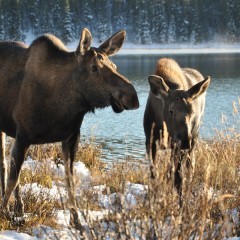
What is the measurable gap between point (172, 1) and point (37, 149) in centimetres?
11470

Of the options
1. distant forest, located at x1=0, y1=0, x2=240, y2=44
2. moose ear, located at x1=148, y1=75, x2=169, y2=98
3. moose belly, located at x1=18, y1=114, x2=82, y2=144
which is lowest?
moose belly, located at x1=18, y1=114, x2=82, y2=144

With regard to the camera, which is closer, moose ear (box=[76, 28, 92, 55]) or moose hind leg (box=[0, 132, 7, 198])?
moose ear (box=[76, 28, 92, 55])

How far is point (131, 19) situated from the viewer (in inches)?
4592

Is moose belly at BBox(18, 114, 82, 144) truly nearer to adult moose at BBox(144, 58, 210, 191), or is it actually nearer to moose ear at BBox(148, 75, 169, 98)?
adult moose at BBox(144, 58, 210, 191)

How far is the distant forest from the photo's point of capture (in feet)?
350

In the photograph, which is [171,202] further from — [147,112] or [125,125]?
[125,125]

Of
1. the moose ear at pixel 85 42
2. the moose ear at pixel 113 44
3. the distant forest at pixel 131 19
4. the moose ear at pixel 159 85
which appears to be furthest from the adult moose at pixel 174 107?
the distant forest at pixel 131 19

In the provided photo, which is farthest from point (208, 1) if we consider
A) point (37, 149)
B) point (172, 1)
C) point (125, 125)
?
point (37, 149)

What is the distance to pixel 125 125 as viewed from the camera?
64.7 ft

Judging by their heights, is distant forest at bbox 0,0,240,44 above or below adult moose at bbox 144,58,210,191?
above

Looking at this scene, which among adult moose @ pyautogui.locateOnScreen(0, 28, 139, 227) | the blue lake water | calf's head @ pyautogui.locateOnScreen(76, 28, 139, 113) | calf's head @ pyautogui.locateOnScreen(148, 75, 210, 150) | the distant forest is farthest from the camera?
the distant forest

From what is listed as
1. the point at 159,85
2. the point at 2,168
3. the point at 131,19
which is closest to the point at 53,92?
the point at 2,168

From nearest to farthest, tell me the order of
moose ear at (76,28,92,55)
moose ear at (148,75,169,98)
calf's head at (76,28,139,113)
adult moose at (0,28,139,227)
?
1. calf's head at (76,28,139,113)
2. moose ear at (76,28,92,55)
3. adult moose at (0,28,139,227)
4. moose ear at (148,75,169,98)

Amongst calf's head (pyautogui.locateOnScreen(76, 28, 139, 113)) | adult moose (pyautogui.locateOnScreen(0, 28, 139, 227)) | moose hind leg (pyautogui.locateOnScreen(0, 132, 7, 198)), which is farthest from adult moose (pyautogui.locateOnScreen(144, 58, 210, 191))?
moose hind leg (pyautogui.locateOnScreen(0, 132, 7, 198))
